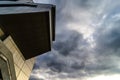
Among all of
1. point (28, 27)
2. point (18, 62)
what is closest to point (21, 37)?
point (28, 27)

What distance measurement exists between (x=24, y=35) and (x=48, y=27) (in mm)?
2494

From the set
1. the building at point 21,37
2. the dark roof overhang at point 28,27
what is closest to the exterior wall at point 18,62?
the building at point 21,37

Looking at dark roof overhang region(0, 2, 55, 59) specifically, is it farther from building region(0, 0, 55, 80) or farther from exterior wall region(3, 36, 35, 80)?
exterior wall region(3, 36, 35, 80)

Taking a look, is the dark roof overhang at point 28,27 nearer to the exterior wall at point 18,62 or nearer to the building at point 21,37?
the building at point 21,37

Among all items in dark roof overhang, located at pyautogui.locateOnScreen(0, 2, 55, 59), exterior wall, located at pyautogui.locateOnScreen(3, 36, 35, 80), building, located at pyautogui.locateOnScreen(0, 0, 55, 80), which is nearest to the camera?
building, located at pyautogui.locateOnScreen(0, 0, 55, 80)

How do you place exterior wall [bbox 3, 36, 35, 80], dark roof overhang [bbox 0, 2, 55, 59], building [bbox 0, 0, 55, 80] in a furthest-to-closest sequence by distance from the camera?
exterior wall [bbox 3, 36, 35, 80], dark roof overhang [bbox 0, 2, 55, 59], building [bbox 0, 0, 55, 80]

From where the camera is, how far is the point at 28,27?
1462 cm

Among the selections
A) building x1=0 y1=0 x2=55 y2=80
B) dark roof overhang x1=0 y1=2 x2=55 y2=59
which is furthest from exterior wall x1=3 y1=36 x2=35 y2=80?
dark roof overhang x1=0 y1=2 x2=55 y2=59

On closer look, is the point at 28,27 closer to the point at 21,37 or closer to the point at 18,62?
the point at 21,37

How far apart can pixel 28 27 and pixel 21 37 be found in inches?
53.7

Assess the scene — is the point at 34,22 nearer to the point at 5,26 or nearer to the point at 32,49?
the point at 5,26

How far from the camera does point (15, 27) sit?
13.9 m

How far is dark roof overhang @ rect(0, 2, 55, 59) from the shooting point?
13.1 meters

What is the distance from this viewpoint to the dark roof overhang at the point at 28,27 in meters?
13.1
